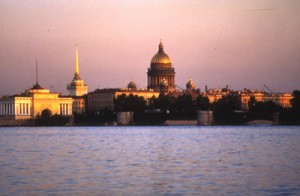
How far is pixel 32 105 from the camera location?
167 metres

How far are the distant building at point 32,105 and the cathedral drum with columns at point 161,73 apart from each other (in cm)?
2644

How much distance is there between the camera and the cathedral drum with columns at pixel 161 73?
633 ft

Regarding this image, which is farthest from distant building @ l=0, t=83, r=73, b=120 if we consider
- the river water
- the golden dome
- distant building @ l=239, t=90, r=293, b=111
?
the river water

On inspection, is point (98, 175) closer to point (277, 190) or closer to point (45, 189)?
point (45, 189)

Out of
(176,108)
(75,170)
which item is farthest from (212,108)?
(75,170)

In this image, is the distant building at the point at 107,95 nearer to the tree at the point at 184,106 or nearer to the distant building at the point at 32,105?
the distant building at the point at 32,105

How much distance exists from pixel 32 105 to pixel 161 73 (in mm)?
33669

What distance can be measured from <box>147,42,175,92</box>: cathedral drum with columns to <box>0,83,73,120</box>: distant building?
1041 inches

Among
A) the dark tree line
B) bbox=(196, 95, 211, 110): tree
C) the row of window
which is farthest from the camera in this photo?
the row of window

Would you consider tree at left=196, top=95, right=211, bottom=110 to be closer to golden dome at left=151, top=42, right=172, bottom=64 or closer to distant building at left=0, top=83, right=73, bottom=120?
distant building at left=0, top=83, right=73, bottom=120

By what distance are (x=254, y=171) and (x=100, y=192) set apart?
25.6 ft

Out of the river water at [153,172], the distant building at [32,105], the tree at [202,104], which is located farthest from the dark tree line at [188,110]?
the river water at [153,172]

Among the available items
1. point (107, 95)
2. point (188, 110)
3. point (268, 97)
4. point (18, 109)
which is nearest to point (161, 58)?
point (107, 95)

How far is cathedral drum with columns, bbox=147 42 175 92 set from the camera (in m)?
193
